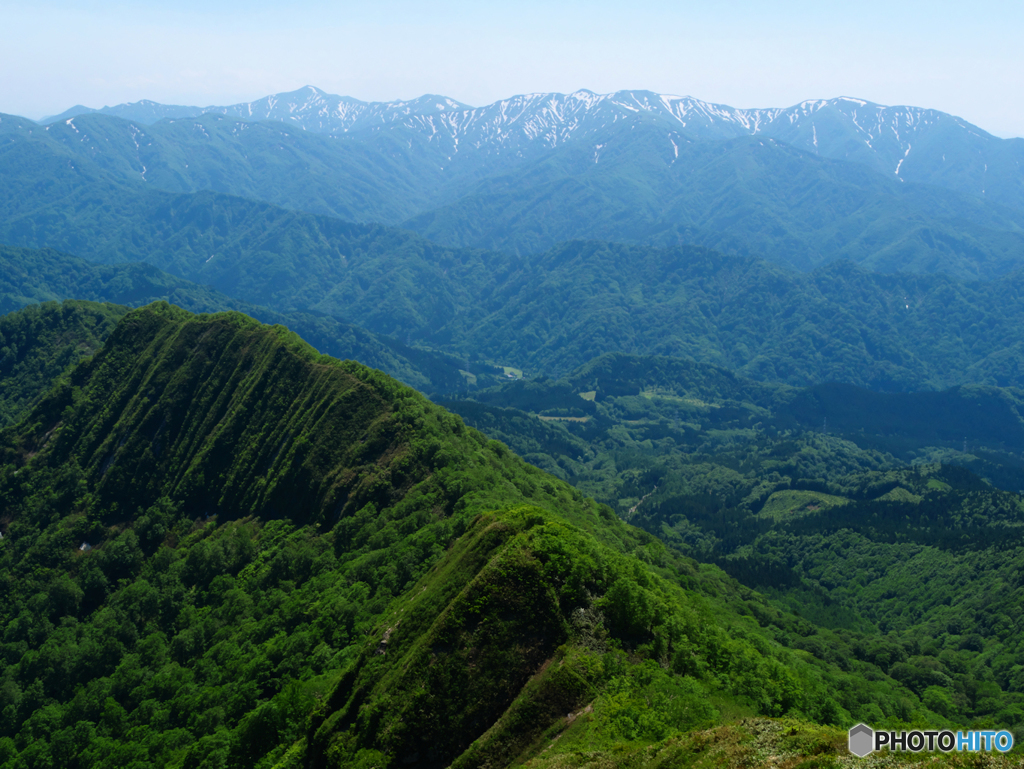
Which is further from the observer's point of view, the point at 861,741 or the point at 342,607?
the point at 342,607

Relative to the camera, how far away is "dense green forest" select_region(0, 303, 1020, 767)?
211 feet

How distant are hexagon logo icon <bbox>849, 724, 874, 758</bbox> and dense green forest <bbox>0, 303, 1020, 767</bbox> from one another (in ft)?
4.56

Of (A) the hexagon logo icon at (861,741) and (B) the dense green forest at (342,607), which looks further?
(B) the dense green forest at (342,607)

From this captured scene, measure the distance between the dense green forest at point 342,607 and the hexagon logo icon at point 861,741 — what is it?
1389 millimetres

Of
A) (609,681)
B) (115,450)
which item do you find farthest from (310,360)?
(609,681)

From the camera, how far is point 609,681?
211 feet

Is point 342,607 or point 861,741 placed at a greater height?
point 861,741

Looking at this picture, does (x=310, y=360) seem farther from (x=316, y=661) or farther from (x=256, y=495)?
(x=316, y=661)

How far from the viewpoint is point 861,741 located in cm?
4322

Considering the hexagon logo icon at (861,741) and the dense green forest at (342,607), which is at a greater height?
the hexagon logo icon at (861,741)

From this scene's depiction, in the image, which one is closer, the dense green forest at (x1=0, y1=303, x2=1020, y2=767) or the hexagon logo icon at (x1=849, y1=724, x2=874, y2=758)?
the hexagon logo icon at (x1=849, y1=724, x2=874, y2=758)

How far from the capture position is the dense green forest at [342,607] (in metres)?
64.3

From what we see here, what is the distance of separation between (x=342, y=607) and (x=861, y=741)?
71317 mm

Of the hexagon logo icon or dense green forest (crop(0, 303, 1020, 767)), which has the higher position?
the hexagon logo icon
